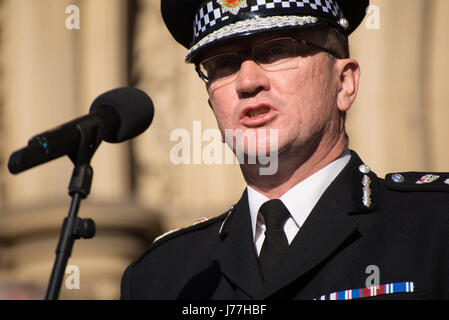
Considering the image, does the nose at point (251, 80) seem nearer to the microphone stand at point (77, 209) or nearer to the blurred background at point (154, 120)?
the microphone stand at point (77, 209)

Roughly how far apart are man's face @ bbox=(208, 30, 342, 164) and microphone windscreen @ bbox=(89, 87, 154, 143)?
378mm

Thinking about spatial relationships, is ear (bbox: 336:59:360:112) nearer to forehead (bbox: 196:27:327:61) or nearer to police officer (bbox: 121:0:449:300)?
police officer (bbox: 121:0:449:300)

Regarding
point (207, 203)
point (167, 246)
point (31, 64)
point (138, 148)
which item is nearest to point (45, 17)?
point (31, 64)

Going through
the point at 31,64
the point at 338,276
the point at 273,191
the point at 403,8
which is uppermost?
the point at 403,8

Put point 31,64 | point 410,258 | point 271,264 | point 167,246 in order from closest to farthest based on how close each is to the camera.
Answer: point 410,258
point 271,264
point 167,246
point 31,64

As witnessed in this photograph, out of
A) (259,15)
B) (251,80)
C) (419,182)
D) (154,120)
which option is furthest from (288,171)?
(154,120)

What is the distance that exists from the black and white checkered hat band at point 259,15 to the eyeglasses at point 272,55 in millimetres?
67

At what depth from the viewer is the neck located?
302 cm

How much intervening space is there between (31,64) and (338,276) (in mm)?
4886

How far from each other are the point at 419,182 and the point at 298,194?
415 millimetres

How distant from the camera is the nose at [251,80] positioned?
297cm

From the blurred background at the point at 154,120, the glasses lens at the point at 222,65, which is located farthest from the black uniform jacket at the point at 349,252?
the blurred background at the point at 154,120

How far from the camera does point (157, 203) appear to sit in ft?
24.8

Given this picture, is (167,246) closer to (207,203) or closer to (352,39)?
(207,203)
